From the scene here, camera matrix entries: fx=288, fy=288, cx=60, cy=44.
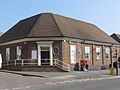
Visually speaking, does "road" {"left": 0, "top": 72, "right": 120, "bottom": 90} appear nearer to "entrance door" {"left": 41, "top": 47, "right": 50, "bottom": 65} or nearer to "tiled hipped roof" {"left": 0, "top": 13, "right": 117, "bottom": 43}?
"entrance door" {"left": 41, "top": 47, "right": 50, "bottom": 65}

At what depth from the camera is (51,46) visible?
3462 cm

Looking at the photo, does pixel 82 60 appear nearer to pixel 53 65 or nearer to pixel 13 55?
pixel 53 65

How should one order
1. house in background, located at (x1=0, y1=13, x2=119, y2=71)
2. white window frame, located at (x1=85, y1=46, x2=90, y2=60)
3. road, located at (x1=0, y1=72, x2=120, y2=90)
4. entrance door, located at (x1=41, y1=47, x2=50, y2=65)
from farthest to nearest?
1. white window frame, located at (x1=85, y1=46, x2=90, y2=60)
2. entrance door, located at (x1=41, y1=47, x2=50, y2=65)
3. house in background, located at (x1=0, y1=13, x2=119, y2=71)
4. road, located at (x1=0, y1=72, x2=120, y2=90)

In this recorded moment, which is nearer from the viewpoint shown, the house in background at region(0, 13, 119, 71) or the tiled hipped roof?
the house in background at region(0, 13, 119, 71)

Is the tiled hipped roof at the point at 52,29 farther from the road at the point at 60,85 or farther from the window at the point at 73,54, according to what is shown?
the road at the point at 60,85

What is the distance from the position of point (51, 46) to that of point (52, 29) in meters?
2.68

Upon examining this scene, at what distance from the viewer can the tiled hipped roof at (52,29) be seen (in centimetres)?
3559

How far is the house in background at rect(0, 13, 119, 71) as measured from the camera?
34625 millimetres

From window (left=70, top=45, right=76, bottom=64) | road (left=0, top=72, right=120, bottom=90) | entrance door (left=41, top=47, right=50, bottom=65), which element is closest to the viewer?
road (left=0, top=72, right=120, bottom=90)

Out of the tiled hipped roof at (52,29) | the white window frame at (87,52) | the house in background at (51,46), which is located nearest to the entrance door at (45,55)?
the house in background at (51,46)

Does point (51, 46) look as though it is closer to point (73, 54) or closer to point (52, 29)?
point (52, 29)

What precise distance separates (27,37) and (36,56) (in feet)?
8.38

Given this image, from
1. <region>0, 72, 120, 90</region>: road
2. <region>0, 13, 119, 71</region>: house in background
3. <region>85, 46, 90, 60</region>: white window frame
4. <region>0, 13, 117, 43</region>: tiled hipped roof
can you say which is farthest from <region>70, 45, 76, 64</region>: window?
<region>0, 72, 120, 90</region>: road

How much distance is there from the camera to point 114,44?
46.1m
